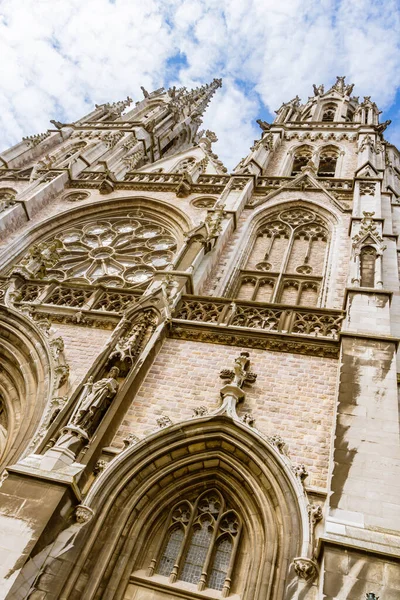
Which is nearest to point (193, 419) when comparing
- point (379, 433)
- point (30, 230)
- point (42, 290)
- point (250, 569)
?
point (250, 569)

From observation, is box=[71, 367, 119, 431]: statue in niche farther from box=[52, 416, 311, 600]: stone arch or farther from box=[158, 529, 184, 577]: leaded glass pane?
box=[158, 529, 184, 577]: leaded glass pane

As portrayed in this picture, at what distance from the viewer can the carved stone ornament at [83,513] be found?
5719 mm

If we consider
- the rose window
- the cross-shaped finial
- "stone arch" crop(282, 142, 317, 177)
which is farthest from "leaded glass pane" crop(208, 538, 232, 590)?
"stone arch" crop(282, 142, 317, 177)

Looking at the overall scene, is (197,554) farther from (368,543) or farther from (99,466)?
(368,543)

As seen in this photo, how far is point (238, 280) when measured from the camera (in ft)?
38.0

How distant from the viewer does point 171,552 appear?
6.19 m

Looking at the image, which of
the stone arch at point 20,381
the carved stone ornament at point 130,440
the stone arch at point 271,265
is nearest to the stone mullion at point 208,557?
the carved stone ornament at point 130,440

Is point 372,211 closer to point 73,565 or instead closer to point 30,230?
point 30,230

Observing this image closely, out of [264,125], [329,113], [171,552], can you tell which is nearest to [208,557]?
[171,552]

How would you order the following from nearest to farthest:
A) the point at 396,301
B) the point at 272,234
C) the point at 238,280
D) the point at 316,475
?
the point at 316,475 → the point at 396,301 → the point at 238,280 → the point at 272,234

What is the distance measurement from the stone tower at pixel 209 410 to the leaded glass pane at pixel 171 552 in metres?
0.02

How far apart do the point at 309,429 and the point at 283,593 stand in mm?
2193

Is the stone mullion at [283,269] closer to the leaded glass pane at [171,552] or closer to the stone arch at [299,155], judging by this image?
the leaded glass pane at [171,552]

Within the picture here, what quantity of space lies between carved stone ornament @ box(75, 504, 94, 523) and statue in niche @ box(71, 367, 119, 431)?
1.02 m
